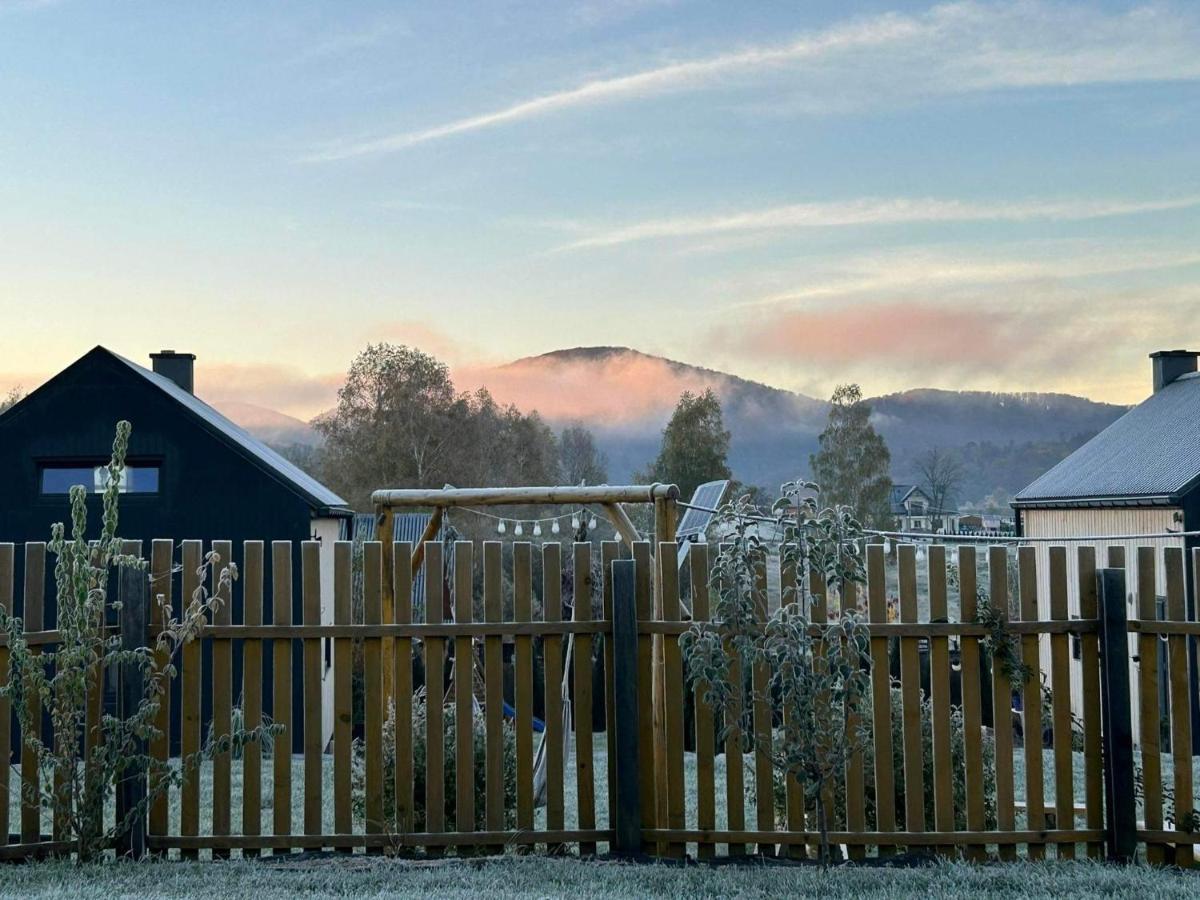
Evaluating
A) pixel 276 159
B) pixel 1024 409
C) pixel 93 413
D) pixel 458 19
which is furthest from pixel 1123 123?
pixel 1024 409

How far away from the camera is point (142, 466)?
2038 centimetres

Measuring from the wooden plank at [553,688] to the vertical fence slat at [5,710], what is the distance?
8.45ft

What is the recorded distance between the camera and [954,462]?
2650 inches

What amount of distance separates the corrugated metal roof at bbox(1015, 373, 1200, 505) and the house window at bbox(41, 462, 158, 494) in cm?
1777

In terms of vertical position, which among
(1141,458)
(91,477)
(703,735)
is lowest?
(703,735)

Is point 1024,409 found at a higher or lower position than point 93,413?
higher

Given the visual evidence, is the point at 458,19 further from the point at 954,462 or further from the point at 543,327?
the point at 954,462

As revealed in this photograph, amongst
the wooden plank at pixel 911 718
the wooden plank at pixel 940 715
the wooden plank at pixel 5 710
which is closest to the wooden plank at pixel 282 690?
the wooden plank at pixel 5 710

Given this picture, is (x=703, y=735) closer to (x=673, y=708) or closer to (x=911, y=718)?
(x=673, y=708)

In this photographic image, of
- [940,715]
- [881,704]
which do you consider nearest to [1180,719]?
[940,715]

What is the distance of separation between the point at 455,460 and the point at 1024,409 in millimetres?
66567

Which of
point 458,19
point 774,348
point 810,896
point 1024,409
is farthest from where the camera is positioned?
point 1024,409

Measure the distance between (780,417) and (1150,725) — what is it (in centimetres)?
10091

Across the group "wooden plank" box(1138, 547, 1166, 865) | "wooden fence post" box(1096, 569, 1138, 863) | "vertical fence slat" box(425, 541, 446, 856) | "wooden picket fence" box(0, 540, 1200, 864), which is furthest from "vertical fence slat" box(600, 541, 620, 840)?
"wooden plank" box(1138, 547, 1166, 865)
